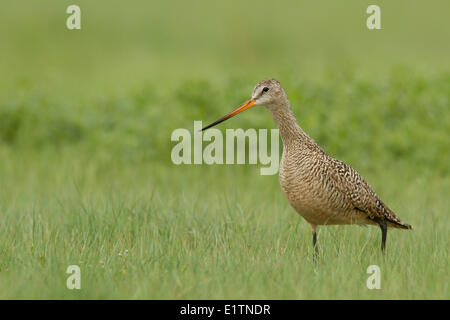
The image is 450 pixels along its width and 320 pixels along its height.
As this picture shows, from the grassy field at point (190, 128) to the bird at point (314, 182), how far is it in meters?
0.28

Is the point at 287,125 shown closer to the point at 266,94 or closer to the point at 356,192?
the point at 266,94

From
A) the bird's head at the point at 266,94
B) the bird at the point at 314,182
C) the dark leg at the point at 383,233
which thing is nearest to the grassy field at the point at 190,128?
the dark leg at the point at 383,233

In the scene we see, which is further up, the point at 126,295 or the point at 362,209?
the point at 362,209

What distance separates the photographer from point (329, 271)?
5934mm

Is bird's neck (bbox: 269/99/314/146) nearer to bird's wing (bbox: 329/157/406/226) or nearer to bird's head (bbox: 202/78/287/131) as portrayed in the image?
bird's head (bbox: 202/78/287/131)

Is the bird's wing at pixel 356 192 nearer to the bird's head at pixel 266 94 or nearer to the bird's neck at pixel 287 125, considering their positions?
the bird's neck at pixel 287 125

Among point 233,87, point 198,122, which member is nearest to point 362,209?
point 198,122

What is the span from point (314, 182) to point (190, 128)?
6331 mm

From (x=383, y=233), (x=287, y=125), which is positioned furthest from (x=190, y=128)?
(x=383, y=233)

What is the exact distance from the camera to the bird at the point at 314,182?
21.6ft

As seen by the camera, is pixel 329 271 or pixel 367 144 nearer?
pixel 329 271

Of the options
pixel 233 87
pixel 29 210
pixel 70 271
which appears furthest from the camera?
pixel 233 87
